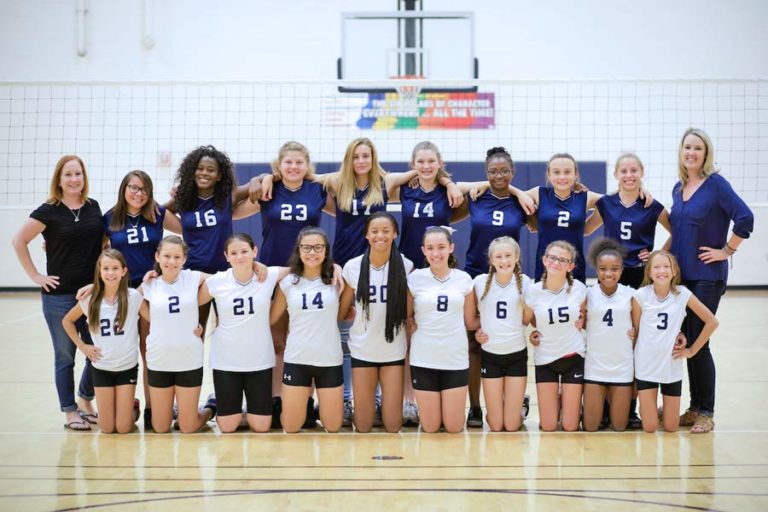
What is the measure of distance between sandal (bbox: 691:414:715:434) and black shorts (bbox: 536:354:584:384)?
0.74 m

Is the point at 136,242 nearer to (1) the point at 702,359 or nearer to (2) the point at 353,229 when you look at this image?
(2) the point at 353,229

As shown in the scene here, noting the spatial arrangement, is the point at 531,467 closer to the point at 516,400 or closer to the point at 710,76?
the point at 516,400

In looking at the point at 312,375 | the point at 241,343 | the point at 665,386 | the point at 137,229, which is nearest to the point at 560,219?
the point at 665,386

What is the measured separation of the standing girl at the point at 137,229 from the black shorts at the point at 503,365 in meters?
2.16

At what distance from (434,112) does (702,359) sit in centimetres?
863

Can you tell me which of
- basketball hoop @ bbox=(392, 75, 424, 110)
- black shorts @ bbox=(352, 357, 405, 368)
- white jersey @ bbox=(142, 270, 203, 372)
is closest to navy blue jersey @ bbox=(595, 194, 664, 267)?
black shorts @ bbox=(352, 357, 405, 368)

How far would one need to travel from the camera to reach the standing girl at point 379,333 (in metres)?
4.95

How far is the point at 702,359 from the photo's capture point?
5082 millimetres

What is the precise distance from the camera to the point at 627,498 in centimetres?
375

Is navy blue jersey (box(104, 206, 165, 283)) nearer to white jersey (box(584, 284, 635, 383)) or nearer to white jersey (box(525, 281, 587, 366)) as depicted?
white jersey (box(525, 281, 587, 366))

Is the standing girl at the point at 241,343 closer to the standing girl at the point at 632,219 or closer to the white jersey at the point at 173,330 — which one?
the white jersey at the point at 173,330

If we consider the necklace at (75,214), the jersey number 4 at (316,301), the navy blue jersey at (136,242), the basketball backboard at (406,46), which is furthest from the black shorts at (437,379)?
the basketball backboard at (406,46)

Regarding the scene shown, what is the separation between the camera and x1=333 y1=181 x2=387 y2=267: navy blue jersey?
5340 millimetres

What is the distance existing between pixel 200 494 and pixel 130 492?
346 millimetres
